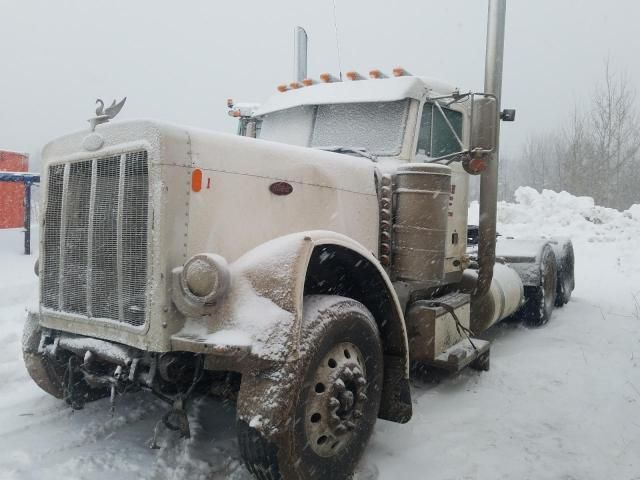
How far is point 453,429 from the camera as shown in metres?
3.73

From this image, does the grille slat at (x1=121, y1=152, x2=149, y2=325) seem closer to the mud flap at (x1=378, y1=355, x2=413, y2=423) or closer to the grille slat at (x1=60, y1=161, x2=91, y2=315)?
the grille slat at (x1=60, y1=161, x2=91, y2=315)

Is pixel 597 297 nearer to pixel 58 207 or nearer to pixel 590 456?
pixel 590 456

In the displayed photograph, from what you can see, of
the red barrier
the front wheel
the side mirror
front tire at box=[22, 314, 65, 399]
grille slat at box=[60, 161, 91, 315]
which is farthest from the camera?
the red barrier

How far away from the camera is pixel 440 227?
3.96 m

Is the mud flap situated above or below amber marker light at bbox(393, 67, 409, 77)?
below

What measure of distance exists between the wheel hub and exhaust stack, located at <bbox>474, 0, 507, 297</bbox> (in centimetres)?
256

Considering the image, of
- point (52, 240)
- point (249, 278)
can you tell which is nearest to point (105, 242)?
point (52, 240)

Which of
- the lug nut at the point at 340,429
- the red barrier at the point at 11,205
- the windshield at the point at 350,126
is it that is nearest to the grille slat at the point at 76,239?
the lug nut at the point at 340,429

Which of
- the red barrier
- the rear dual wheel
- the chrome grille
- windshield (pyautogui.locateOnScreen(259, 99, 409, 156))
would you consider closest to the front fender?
the chrome grille

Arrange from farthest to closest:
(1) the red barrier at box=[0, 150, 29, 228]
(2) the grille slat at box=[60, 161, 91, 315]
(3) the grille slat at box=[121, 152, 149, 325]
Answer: (1) the red barrier at box=[0, 150, 29, 228] < (2) the grille slat at box=[60, 161, 91, 315] < (3) the grille slat at box=[121, 152, 149, 325]

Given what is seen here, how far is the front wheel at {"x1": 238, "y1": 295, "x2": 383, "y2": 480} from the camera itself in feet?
8.30

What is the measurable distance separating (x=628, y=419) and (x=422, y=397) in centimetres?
146

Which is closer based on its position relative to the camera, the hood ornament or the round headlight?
the round headlight

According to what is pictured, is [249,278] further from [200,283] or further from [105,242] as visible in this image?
[105,242]
